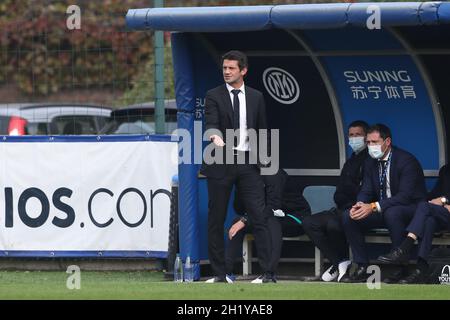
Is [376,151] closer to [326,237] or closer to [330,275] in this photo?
[326,237]

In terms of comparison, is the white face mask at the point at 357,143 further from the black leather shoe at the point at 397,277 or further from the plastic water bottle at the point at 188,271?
the plastic water bottle at the point at 188,271

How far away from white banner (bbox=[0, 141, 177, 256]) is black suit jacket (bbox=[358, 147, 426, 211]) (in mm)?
2093

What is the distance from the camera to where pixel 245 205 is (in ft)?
38.3

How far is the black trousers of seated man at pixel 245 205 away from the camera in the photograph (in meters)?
11.6

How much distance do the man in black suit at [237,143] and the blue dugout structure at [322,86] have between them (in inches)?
23.1

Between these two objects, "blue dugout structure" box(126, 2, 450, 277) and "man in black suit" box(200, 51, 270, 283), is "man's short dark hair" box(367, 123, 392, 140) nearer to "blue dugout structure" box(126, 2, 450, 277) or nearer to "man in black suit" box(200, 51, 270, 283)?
"blue dugout structure" box(126, 2, 450, 277)

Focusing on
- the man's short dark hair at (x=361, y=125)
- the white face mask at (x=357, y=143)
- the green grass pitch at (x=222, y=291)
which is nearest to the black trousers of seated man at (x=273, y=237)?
the green grass pitch at (x=222, y=291)

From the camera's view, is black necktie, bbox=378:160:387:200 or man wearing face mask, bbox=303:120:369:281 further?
man wearing face mask, bbox=303:120:369:281

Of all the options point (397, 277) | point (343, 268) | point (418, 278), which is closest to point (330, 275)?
point (343, 268)

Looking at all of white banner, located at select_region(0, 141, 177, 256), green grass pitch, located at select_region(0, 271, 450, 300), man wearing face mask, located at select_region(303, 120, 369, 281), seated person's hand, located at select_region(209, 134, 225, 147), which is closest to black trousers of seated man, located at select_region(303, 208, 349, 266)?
man wearing face mask, located at select_region(303, 120, 369, 281)

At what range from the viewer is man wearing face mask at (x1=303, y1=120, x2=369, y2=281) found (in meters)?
12.1

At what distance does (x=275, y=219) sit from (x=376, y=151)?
3.34ft
